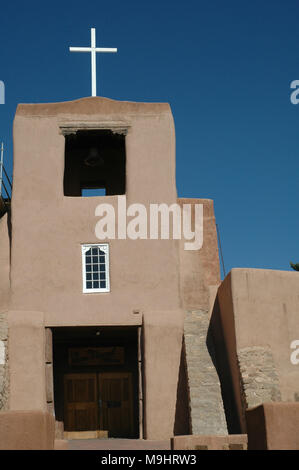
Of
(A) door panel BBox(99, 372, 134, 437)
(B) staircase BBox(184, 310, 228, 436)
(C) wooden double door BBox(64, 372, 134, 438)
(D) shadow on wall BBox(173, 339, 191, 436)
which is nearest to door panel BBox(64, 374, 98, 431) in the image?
(C) wooden double door BBox(64, 372, 134, 438)

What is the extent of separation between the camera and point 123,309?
57.9 feet

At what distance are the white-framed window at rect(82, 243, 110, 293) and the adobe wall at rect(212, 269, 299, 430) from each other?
3.52 meters

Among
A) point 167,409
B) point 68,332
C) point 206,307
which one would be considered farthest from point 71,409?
point 206,307

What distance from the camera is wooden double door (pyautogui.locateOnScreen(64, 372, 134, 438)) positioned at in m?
19.9

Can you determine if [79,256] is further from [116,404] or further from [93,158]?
[116,404]

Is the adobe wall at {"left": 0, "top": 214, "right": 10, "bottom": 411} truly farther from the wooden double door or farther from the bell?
the wooden double door

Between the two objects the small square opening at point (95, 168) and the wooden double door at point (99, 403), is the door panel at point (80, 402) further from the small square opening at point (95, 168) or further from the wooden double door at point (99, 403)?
the small square opening at point (95, 168)

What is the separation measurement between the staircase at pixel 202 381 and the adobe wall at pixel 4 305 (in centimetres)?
472

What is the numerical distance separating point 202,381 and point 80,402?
5438 millimetres

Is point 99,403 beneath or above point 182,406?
above

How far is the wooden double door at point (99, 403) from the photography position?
782 inches

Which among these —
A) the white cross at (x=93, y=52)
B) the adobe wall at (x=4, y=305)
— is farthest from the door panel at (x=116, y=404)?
the white cross at (x=93, y=52)

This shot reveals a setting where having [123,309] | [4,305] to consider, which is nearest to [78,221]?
[123,309]

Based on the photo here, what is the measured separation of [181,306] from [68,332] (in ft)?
11.7
